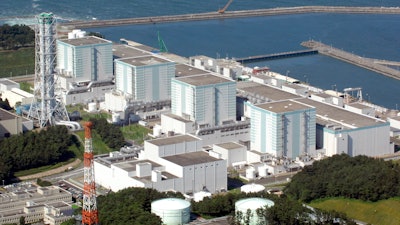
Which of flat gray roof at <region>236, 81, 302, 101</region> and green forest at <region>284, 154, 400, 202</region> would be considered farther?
flat gray roof at <region>236, 81, 302, 101</region>

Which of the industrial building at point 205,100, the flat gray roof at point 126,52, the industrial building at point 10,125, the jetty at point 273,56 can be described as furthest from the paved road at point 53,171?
the jetty at point 273,56

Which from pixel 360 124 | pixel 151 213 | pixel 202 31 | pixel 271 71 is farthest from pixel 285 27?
pixel 151 213

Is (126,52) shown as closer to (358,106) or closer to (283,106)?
(358,106)

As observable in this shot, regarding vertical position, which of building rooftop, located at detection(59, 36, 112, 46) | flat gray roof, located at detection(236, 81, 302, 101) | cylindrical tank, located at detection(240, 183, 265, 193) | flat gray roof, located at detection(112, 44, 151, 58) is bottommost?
cylindrical tank, located at detection(240, 183, 265, 193)

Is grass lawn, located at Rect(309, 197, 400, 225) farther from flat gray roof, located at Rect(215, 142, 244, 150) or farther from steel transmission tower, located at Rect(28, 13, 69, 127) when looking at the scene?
steel transmission tower, located at Rect(28, 13, 69, 127)

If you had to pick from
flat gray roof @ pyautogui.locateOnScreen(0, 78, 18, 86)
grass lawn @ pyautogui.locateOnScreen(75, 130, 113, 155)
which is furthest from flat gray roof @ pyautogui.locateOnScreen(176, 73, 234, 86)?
flat gray roof @ pyautogui.locateOnScreen(0, 78, 18, 86)

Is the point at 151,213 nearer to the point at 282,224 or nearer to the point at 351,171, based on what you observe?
the point at 282,224

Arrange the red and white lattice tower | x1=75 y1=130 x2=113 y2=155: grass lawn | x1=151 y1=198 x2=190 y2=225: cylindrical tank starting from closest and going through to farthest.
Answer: the red and white lattice tower, x1=151 y1=198 x2=190 y2=225: cylindrical tank, x1=75 y1=130 x2=113 y2=155: grass lawn

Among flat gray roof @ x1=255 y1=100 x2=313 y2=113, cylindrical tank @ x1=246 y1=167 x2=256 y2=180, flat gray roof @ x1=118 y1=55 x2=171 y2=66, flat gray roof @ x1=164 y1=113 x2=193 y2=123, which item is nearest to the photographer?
cylindrical tank @ x1=246 y1=167 x2=256 y2=180
